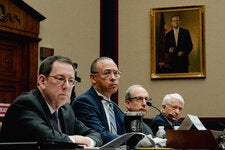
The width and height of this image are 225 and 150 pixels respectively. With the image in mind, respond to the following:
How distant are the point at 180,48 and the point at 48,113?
16.2 ft

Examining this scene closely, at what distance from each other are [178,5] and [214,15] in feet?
1.98

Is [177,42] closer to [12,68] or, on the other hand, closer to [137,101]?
[12,68]

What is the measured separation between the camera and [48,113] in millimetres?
3064

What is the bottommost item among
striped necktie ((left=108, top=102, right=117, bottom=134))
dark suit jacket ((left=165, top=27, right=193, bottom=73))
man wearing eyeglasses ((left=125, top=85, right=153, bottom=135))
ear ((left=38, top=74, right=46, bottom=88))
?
striped necktie ((left=108, top=102, right=117, bottom=134))

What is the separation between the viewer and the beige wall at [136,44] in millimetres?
7297

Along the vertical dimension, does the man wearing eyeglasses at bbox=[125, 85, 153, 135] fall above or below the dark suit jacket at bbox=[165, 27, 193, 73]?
below

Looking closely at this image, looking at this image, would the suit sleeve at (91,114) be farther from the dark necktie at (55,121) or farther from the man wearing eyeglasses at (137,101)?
the man wearing eyeglasses at (137,101)

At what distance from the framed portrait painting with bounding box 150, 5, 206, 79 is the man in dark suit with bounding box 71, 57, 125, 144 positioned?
3573 millimetres

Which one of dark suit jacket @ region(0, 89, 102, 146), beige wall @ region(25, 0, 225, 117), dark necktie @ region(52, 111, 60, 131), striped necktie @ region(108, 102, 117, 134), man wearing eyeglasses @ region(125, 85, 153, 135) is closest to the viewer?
dark suit jacket @ region(0, 89, 102, 146)

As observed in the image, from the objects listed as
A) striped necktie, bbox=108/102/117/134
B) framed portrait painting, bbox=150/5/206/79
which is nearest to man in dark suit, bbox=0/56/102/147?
striped necktie, bbox=108/102/117/134

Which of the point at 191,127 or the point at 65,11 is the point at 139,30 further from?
the point at 191,127

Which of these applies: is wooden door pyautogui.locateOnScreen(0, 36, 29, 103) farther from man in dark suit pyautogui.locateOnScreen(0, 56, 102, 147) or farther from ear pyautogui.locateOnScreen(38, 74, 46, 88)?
ear pyautogui.locateOnScreen(38, 74, 46, 88)

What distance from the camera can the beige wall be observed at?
23.9ft

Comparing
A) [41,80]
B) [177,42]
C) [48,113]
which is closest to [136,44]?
[177,42]
